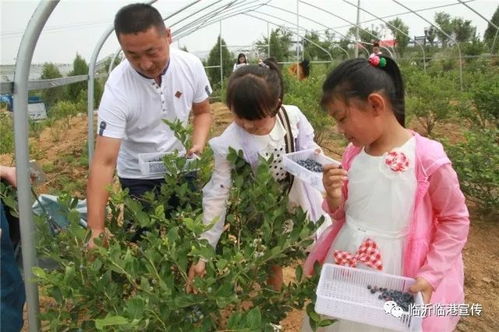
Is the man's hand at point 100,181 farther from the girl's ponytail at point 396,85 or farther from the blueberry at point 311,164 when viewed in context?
the girl's ponytail at point 396,85

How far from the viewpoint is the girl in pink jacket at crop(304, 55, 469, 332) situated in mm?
1306

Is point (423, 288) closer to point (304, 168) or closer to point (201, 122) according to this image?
point (304, 168)

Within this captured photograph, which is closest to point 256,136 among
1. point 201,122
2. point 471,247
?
point 201,122

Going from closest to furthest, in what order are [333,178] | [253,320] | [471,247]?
[253,320] < [333,178] < [471,247]

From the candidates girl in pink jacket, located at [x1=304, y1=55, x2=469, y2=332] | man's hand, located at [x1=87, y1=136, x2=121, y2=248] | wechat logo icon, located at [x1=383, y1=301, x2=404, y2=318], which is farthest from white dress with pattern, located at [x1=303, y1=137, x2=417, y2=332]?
man's hand, located at [x1=87, y1=136, x2=121, y2=248]

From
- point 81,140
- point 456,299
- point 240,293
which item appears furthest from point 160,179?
point 81,140

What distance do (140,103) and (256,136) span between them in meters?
0.54

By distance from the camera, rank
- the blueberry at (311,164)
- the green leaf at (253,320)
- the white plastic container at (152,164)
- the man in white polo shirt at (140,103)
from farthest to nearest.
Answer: the white plastic container at (152,164)
the man in white polo shirt at (140,103)
the blueberry at (311,164)
the green leaf at (253,320)

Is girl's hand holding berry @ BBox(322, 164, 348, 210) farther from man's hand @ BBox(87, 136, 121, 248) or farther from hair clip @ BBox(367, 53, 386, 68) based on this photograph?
man's hand @ BBox(87, 136, 121, 248)

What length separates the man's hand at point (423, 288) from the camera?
1.25 metres

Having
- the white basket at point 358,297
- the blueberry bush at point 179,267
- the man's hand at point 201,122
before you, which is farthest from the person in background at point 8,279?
the white basket at point 358,297

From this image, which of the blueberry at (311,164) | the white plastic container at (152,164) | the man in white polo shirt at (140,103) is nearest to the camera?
the blueberry at (311,164)

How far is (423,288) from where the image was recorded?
1.25 meters

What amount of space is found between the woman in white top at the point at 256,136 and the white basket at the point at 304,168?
0.07 m
